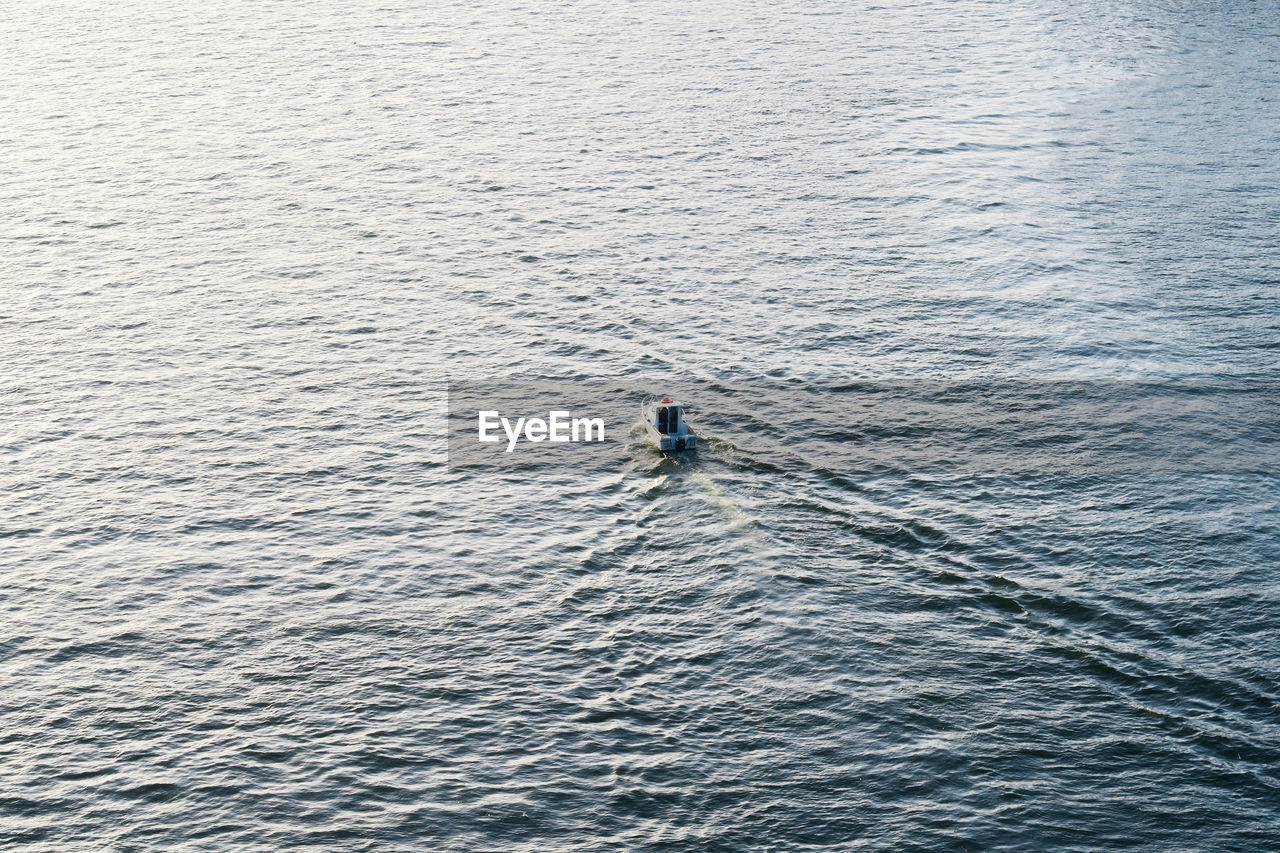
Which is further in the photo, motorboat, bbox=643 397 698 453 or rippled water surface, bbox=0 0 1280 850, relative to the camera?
motorboat, bbox=643 397 698 453

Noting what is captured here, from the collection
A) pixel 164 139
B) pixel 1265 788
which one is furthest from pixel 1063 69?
pixel 1265 788

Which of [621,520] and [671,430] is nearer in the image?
[621,520]

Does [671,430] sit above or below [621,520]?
above

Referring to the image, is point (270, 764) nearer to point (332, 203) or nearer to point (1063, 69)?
point (332, 203)

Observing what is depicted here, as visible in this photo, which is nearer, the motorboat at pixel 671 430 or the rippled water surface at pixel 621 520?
the rippled water surface at pixel 621 520
